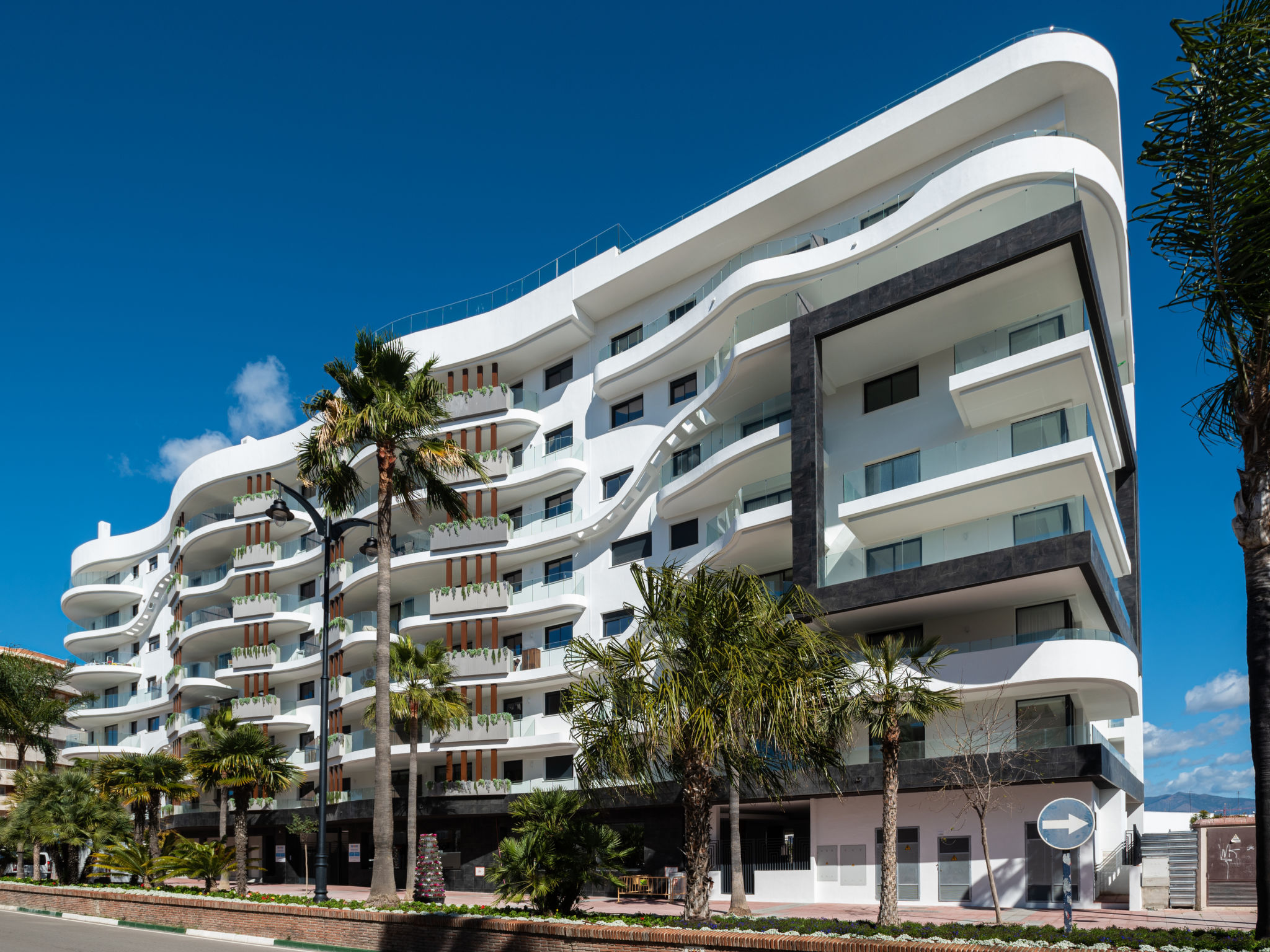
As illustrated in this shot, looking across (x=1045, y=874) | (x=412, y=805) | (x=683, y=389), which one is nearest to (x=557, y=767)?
(x=412, y=805)

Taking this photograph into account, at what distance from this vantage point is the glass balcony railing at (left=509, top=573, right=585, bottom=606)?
4469 cm

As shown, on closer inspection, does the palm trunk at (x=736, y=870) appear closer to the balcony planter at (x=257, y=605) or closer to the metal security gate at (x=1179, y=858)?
the metal security gate at (x=1179, y=858)

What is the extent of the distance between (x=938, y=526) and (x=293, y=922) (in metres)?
20.9

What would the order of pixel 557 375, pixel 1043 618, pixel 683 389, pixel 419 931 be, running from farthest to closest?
pixel 557 375 < pixel 683 389 < pixel 1043 618 < pixel 419 931

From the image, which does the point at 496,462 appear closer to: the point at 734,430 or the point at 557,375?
the point at 557,375

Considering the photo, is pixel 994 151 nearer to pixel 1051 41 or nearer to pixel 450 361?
pixel 1051 41

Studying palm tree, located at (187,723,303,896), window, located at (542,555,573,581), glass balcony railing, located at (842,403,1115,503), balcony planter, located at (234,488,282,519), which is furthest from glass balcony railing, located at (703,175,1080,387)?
balcony planter, located at (234,488,282,519)

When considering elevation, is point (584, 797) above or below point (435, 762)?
above

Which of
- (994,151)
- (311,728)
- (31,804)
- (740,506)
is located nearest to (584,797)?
(740,506)

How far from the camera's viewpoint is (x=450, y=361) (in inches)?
1997

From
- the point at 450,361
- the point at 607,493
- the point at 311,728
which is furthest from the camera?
the point at 311,728

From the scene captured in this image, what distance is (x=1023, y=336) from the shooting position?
29.6 meters

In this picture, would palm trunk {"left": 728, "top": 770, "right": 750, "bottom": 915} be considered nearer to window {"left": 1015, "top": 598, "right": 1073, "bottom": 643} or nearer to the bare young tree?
the bare young tree

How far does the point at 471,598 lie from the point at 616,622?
286 inches
